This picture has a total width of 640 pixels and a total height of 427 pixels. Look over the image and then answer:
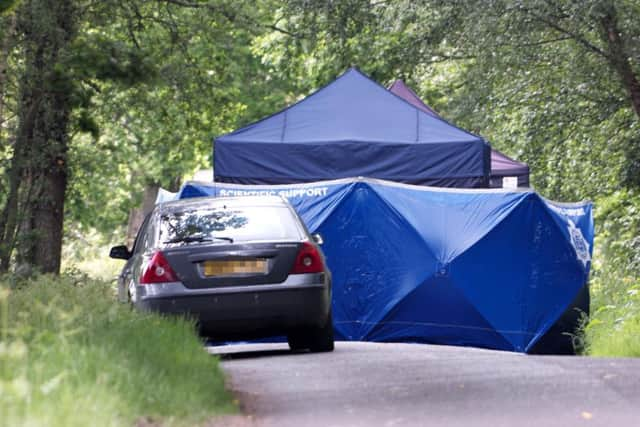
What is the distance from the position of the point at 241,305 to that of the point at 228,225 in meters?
0.86

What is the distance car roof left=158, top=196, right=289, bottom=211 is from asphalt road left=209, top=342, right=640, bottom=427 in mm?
1886

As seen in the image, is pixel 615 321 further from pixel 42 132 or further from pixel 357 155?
pixel 42 132

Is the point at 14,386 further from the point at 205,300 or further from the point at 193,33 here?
the point at 193,33

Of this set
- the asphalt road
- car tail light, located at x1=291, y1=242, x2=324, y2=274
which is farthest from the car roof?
the asphalt road

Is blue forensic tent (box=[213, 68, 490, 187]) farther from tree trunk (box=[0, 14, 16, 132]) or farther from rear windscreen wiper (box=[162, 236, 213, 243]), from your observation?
rear windscreen wiper (box=[162, 236, 213, 243])

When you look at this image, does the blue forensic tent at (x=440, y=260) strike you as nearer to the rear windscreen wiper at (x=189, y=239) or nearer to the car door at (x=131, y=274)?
the car door at (x=131, y=274)

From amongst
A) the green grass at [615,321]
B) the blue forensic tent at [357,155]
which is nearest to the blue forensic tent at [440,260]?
the green grass at [615,321]

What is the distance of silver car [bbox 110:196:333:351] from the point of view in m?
11.6

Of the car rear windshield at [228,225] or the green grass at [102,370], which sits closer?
the green grass at [102,370]

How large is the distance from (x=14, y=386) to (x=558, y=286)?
483 inches

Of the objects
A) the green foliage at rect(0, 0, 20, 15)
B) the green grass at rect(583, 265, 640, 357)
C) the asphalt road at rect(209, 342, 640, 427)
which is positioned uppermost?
the green foliage at rect(0, 0, 20, 15)

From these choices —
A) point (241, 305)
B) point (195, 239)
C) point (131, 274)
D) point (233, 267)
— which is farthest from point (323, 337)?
point (131, 274)

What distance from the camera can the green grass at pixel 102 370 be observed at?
5.73 metres

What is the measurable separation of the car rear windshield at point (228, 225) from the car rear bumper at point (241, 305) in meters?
0.48
